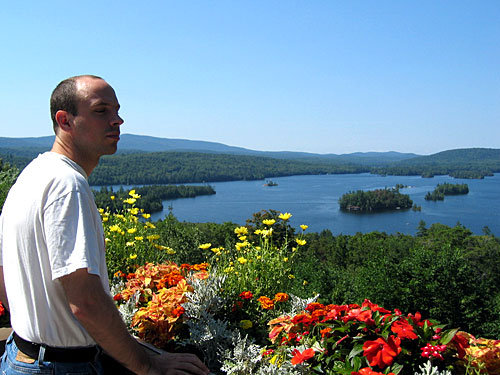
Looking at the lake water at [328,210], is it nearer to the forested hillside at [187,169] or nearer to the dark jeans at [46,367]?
the forested hillside at [187,169]

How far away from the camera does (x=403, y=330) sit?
58.9 inches

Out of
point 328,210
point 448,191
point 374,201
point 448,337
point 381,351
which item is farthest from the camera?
point 448,191

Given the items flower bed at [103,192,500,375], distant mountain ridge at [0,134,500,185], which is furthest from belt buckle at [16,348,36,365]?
distant mountain ridge at [0,134,500,185]

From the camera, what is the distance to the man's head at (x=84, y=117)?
1.15m

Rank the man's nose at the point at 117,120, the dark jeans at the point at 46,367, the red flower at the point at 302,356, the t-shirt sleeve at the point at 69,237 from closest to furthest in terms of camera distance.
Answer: the t-shirt sleeve at the point at 69,237 < the dark jeans at the point at 46,367 < the man's nose at the point at 117,120 < the red flower at the point at 302,356

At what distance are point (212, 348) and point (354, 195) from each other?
271 ft

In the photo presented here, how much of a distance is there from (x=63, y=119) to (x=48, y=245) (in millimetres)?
388

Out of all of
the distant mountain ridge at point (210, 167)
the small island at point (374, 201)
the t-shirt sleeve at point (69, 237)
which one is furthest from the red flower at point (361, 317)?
the small island at point (374, 201)

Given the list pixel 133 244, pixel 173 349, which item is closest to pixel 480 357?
pixel 173 349

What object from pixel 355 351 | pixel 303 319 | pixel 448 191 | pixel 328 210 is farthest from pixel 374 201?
pixel 355 351

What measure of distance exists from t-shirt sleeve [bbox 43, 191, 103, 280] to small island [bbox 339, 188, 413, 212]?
78.4 m

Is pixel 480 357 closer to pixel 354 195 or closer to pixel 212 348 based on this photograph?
pixel 212 348

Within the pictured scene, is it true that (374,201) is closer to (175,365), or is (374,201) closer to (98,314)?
(175,365)

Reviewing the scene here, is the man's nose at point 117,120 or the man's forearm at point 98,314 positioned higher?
the man's nose at point 117,120
